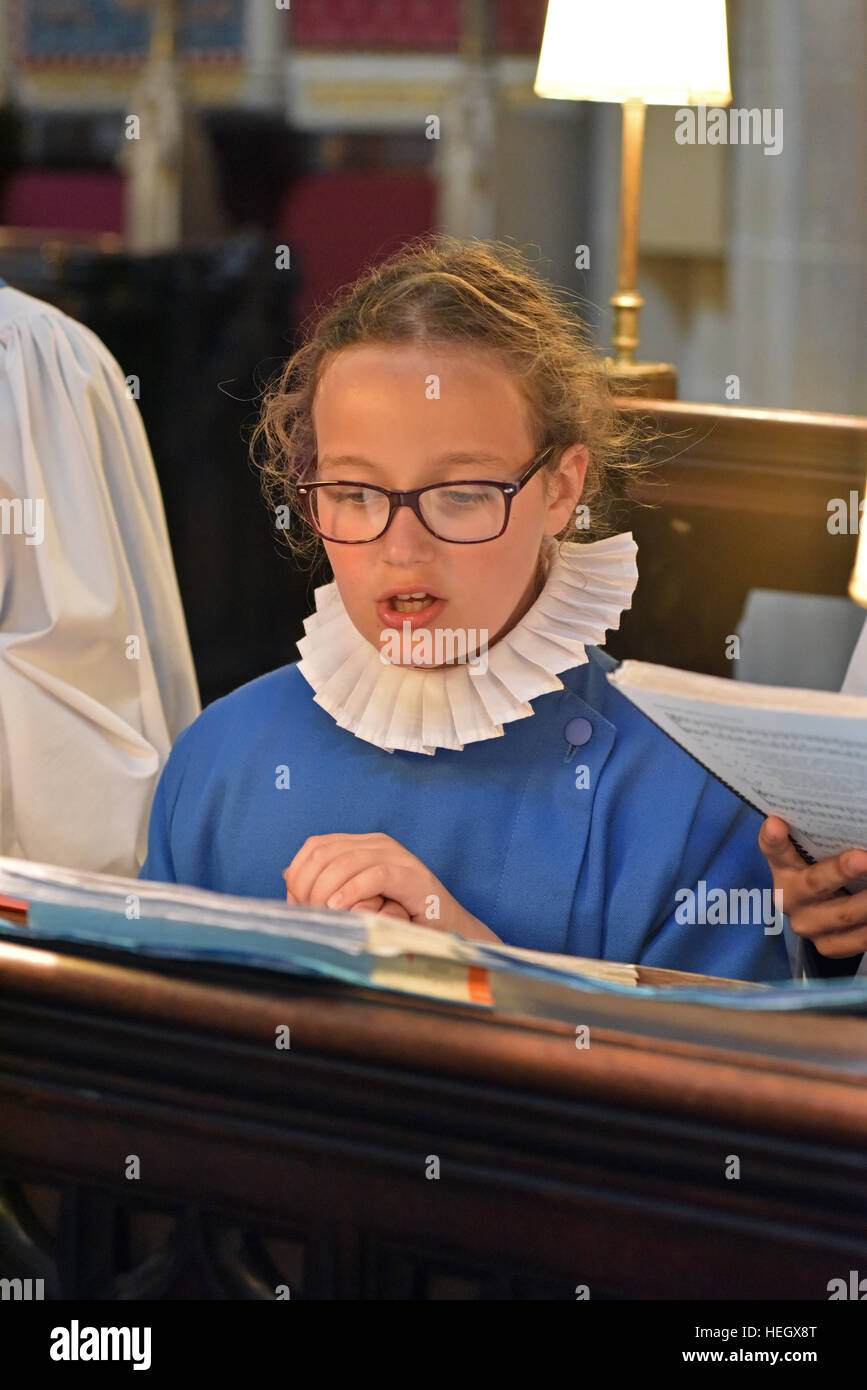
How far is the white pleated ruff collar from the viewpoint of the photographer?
1405 mm

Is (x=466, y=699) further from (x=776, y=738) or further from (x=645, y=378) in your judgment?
(x=645, y=378)

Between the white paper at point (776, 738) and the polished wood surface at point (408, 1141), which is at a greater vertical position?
the white paper at point (776, 738)

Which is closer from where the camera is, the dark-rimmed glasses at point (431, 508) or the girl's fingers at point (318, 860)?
the girl's fingers at point (318, 860)

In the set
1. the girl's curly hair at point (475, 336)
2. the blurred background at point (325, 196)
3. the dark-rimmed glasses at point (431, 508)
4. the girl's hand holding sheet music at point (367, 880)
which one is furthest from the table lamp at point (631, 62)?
the girl's hand holding sheet music at point (367, 880)

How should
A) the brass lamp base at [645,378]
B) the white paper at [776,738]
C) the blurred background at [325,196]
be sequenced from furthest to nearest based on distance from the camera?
1. the blurred background at [325,196]
2. the brass lamp base at [645,378]
3. the white paper at [776,738]

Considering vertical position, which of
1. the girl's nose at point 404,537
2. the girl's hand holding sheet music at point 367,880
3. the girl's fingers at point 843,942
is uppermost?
the girl's nose at point 404,537

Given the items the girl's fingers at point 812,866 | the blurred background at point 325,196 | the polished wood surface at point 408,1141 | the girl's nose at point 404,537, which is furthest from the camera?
the blurred background at point 325,196

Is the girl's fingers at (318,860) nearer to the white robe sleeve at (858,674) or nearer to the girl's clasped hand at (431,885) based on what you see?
the girl's clasped hand at (431,885)

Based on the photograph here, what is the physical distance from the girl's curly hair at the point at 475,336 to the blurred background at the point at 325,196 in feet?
7.65

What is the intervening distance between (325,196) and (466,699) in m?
6.97

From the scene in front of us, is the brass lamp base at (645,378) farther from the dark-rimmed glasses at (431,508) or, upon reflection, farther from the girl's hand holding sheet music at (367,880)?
the girl's hand holding sheet music at (367,880)

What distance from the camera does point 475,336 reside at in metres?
1.41

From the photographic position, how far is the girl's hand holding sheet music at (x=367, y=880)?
1.19 meters
